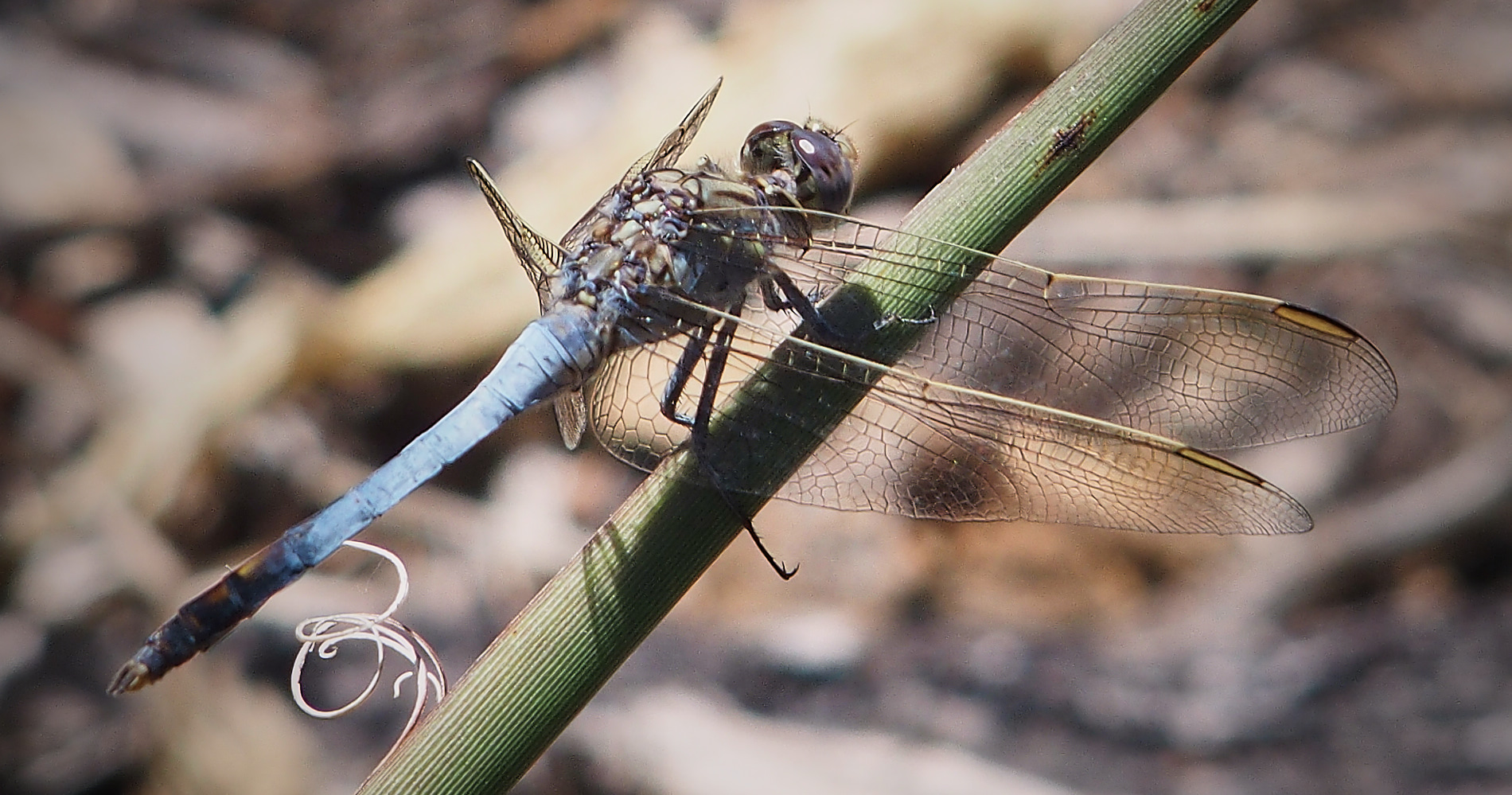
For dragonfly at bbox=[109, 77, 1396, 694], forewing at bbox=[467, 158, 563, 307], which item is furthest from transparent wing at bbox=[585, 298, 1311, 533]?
forewing at bbox=[467, 158, 563, 307]

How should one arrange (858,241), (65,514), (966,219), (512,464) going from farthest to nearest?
1. (512,464)
2. (65,514)
3. (858,241)
4. (966,219)

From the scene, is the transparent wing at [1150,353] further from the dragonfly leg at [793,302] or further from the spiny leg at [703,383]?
the spiny leg at [703,383]

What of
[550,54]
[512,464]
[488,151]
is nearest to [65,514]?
[512,464]

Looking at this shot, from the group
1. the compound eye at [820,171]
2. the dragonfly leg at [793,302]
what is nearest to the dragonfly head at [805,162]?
the compound eye at [820,171]

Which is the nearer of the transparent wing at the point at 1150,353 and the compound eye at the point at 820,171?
the transparent wing at the point at 1150,353

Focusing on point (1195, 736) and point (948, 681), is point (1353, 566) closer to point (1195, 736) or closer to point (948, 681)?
point (1195, 736)

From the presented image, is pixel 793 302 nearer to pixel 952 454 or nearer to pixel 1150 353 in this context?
pixel 952 454

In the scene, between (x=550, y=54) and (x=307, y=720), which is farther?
(x=550, y=54)

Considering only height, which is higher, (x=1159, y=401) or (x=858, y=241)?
(x=1159, y=401)
